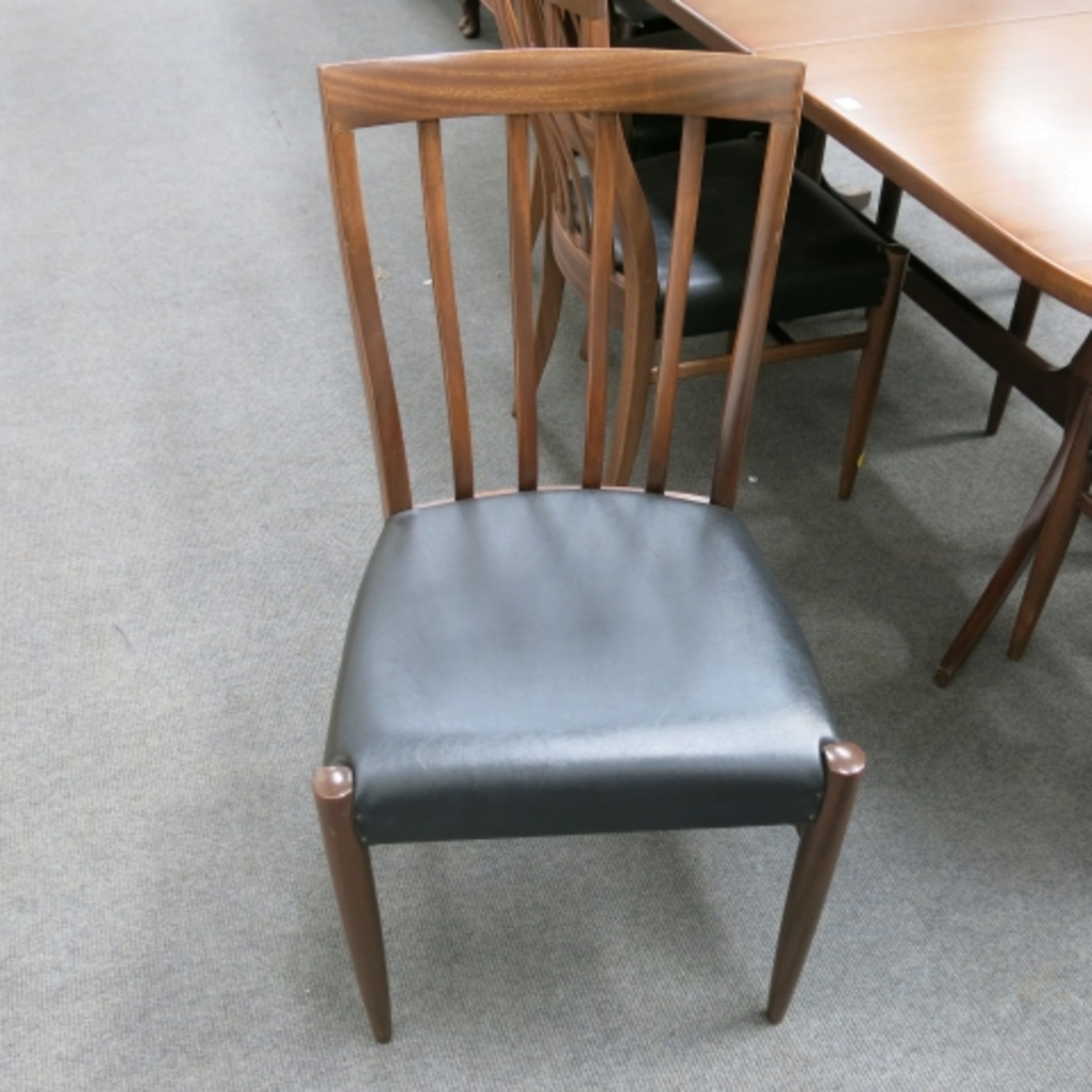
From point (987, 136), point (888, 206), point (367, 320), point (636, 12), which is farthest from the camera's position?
point (636, 12)

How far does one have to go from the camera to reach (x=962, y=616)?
1.68 m

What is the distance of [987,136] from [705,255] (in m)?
0.41

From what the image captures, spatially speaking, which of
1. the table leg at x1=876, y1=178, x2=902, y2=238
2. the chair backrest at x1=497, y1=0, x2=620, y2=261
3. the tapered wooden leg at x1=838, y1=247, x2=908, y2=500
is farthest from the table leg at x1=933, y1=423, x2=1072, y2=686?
the table leg at x1=876, y1=178, x2=902, y2=238

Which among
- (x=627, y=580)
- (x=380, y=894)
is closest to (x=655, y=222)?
(x=627, y=580)

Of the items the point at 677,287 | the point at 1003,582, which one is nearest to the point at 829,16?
the point at 677,287

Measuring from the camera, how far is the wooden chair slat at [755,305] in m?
1.07

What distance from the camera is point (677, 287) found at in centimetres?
114

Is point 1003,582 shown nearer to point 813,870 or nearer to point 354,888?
point 813,870

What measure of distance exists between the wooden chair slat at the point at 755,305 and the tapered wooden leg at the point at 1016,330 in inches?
31.4

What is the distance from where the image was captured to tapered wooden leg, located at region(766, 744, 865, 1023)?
3.14 ft

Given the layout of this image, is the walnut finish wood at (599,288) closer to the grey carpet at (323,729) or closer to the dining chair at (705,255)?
the dining chair at (705,255)

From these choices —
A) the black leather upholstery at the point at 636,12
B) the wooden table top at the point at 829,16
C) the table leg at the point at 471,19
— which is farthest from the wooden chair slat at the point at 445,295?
the table leg at the point at 471,19

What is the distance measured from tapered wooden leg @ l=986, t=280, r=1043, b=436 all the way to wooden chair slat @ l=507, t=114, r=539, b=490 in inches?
37.6

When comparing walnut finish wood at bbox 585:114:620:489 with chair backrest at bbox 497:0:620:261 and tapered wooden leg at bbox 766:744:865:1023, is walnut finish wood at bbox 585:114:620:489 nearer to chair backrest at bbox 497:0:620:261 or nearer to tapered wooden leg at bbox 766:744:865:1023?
chair backrest at bbox 497:0:620:261
